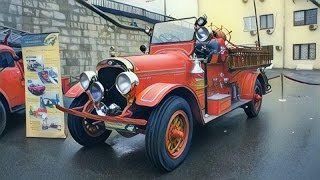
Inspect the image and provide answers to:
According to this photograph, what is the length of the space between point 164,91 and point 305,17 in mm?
21351

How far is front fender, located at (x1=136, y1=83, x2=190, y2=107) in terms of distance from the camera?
Result: 3558 millimetres

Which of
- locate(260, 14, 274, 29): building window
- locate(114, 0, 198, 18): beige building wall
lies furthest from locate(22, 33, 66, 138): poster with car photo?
locate(260, 14, 274, 29): building window

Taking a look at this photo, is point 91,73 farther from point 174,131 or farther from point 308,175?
point 308,175

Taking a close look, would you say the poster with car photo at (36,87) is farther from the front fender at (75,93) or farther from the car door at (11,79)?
the front fender at (75,93)

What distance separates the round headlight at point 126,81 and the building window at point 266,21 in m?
21.9

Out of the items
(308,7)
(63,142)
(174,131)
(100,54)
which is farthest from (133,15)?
(308,7)

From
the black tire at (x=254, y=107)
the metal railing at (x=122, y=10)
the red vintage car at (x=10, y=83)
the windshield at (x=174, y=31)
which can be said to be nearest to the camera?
the windshield at (x=174, y=31)

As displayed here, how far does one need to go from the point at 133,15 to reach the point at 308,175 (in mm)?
11904

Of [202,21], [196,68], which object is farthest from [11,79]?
[202,21]

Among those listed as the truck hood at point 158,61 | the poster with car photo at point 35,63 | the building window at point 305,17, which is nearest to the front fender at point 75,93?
the truck hood at point 158,61

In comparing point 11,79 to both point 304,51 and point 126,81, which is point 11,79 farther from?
point 304,51

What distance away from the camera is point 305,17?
868 inches

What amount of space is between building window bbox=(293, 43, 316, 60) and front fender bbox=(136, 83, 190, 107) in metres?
20.8

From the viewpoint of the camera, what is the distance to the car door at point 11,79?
5.86 m
